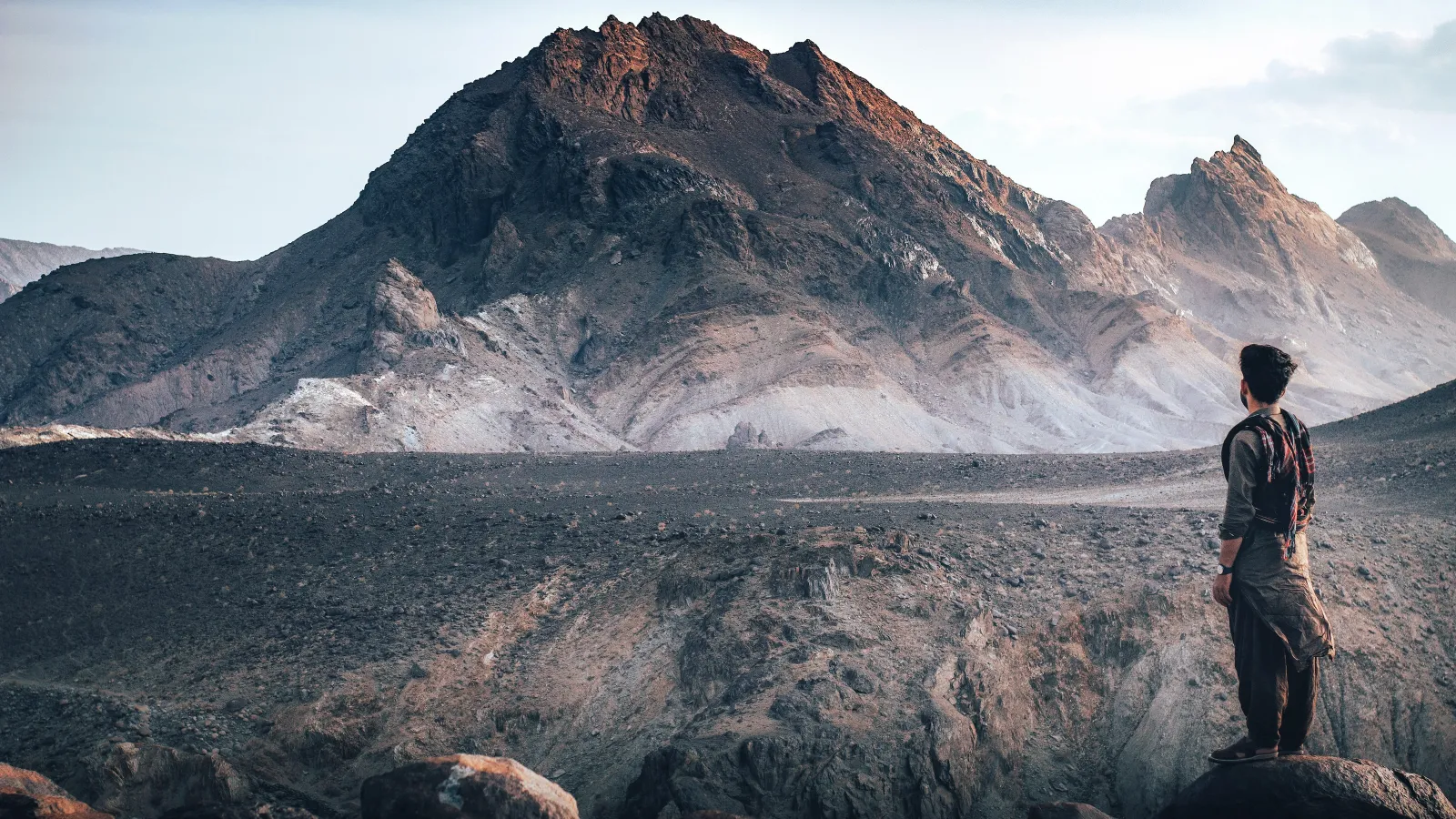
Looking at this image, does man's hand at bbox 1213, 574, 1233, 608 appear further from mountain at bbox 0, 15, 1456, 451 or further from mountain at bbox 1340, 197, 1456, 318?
mountain at bbox 1340, 197, 1456, 318

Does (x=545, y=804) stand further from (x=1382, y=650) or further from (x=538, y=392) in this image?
(x=538, y=392)

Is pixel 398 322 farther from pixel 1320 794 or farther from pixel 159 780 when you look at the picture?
pixel 1320 794

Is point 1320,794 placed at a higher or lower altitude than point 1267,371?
lower

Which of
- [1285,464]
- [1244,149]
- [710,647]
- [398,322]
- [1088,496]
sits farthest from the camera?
[1244,149]

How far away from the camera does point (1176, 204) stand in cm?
11500

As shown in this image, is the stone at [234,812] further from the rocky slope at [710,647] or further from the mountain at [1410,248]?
the mountain at [1410,248]

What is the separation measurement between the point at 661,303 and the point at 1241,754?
187 ft

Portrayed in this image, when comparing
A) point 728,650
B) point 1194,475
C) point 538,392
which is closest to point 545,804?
point 728,650

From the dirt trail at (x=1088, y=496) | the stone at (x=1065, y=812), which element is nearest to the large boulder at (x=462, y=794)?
the stone at (x=1065, y=812)

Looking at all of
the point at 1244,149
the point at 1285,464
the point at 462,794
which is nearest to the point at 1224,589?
the point at 1285,464

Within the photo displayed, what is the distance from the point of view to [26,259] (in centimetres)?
16188

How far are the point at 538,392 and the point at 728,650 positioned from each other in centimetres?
4175

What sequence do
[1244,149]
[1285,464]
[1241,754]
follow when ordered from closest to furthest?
[1285,464] < [1241,754] < [1244,149]

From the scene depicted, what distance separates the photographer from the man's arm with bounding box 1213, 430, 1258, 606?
8812mm
